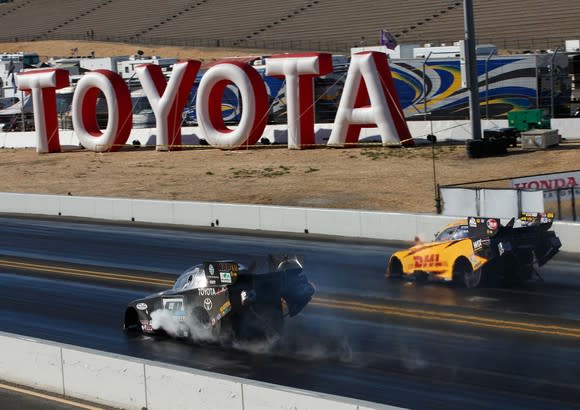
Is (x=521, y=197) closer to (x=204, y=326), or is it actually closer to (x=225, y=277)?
(x=204, y=326)

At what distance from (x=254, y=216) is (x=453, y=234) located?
1007 cm

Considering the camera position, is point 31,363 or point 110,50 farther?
point 110,50

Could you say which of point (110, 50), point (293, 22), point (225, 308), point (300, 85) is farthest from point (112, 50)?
point (225, 308)

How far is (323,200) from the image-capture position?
32.8m

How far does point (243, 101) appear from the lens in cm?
4509

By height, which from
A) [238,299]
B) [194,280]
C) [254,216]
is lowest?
[238,299]

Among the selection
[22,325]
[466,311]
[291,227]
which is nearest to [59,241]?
[291,227]

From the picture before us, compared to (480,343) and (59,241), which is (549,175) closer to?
(480,343)

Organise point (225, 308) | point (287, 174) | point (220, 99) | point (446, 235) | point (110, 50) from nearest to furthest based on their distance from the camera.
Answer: point (225, 308) → point (446, 235) → point (287, 174) → point (220, 99) → point (110, 50)

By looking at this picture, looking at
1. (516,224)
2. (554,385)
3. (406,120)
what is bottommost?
(554,385)

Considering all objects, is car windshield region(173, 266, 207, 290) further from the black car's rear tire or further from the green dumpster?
the green dumpster

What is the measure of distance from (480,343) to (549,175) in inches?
397

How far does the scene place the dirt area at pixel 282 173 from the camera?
1325 inches

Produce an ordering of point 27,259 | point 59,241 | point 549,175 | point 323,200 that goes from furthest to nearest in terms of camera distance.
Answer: point 323,200 < point 59,241 < point 27,259 < point 549,175
